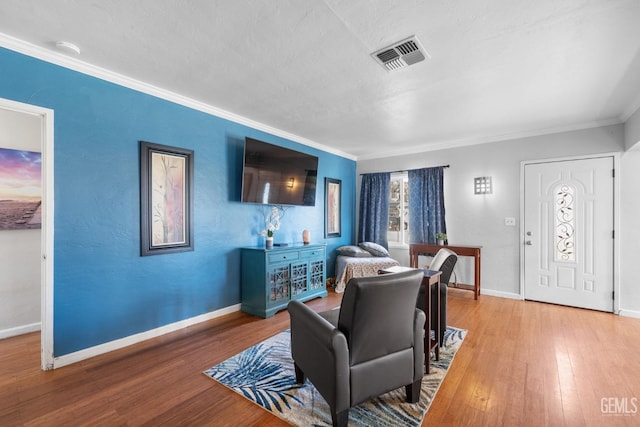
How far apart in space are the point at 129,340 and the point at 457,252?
4448mm

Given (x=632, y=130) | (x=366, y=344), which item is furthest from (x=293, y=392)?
(x=632, y=130)

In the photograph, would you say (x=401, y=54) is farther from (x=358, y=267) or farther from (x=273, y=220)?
(x=358, y=267)

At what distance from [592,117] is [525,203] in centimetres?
131

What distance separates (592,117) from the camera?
3.61 metres

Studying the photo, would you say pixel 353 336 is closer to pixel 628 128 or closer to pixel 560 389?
pixel 560 389

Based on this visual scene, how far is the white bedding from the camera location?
473cm

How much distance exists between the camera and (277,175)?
13.0 ft

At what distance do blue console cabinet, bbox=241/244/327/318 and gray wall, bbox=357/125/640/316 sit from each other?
2.68 m

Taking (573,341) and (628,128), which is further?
(628,128)

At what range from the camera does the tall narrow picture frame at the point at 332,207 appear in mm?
5211

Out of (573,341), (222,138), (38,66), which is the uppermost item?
(38,66)

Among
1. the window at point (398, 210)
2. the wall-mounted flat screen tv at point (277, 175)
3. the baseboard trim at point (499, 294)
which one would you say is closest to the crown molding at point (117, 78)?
the wall-mounted flat screen tv at point (277, 175)

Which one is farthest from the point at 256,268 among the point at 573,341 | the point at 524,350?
the point at 573,341

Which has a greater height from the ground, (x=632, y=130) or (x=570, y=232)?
(x=632, y=130)
